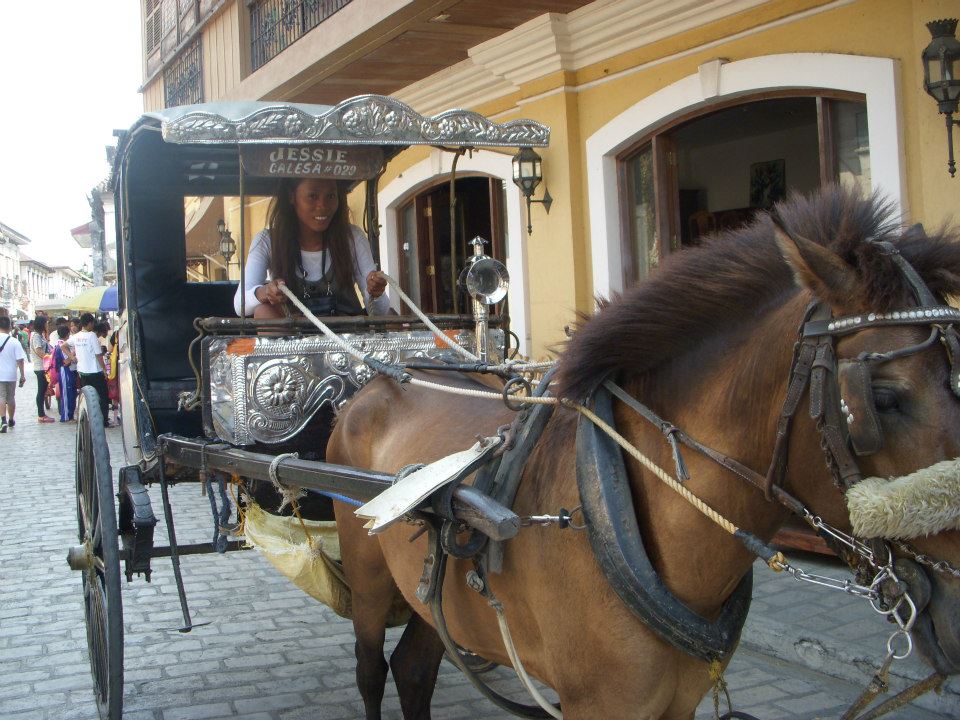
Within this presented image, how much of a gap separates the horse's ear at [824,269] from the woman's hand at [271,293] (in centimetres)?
279

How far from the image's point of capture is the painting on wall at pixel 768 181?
9164 mm

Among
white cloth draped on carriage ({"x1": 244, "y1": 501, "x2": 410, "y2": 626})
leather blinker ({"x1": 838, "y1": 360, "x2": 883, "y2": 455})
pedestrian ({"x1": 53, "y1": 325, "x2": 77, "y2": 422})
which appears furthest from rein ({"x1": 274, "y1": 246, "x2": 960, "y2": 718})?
pedestrian ({"x1": 53, "y1": 325, "x2": 77, "y2": 422})

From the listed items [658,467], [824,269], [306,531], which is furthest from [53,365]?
[824,269]

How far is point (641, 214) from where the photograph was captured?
25.9ft

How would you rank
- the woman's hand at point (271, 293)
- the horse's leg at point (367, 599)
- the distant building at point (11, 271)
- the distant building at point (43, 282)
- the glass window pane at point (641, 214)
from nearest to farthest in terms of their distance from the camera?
the horse's leg at point (367, 599) < the woman's hand at point (271, 293) < the glass window pane at point (641, 214) < the distant building at point (11, 271) < the distant building at point (43, 282)

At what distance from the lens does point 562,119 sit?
8.02 m

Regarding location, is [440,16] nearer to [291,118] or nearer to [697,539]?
[291,118]

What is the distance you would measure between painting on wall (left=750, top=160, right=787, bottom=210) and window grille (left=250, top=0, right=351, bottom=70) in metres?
4.21

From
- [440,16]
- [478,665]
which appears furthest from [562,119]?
[478,665]

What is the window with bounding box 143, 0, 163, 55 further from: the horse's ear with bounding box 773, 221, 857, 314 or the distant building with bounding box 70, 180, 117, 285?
the horse's ear with bounding box 773, 221, 857, 314

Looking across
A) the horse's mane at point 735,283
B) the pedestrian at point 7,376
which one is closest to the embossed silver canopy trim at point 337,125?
the horse's mane at point 735,283

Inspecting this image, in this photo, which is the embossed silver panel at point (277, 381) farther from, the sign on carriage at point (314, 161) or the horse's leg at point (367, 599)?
the sign on carriage at point (314, 161)

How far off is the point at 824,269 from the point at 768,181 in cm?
786

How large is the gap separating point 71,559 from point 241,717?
3.63 feet
